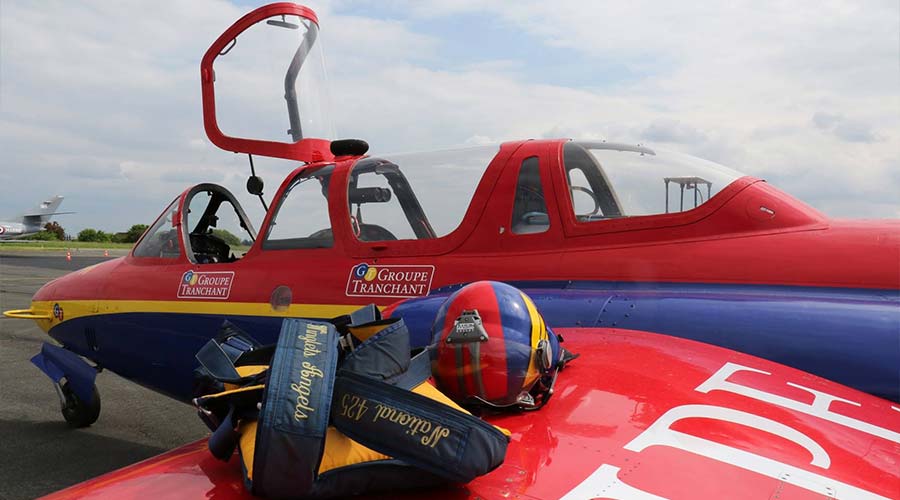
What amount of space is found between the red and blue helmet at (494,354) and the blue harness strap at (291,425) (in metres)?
0.72

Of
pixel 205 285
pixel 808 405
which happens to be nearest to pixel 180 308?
pixel 205 285

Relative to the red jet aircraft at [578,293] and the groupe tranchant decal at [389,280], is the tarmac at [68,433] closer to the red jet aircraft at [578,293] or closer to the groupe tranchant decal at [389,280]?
the red jet aircraft at [578,293]

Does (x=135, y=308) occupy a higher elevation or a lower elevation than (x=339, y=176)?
lower

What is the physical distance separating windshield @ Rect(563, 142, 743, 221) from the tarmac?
170 inches

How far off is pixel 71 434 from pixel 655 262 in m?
5.77

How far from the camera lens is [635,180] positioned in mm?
4023

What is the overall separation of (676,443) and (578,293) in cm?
151

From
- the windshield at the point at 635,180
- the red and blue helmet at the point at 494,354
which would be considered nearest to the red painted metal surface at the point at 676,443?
the red and blue helmet at the point at 494,354

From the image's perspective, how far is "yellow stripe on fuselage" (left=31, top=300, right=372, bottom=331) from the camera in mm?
4434

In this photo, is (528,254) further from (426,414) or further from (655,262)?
(426,414)

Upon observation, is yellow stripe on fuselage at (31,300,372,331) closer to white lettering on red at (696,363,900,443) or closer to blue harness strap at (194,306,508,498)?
white lettering on red at (696,363,900,443)

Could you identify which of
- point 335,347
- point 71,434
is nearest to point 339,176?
point 335,347

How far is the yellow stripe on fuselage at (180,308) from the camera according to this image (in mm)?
4434

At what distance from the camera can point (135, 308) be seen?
5.38 metres
